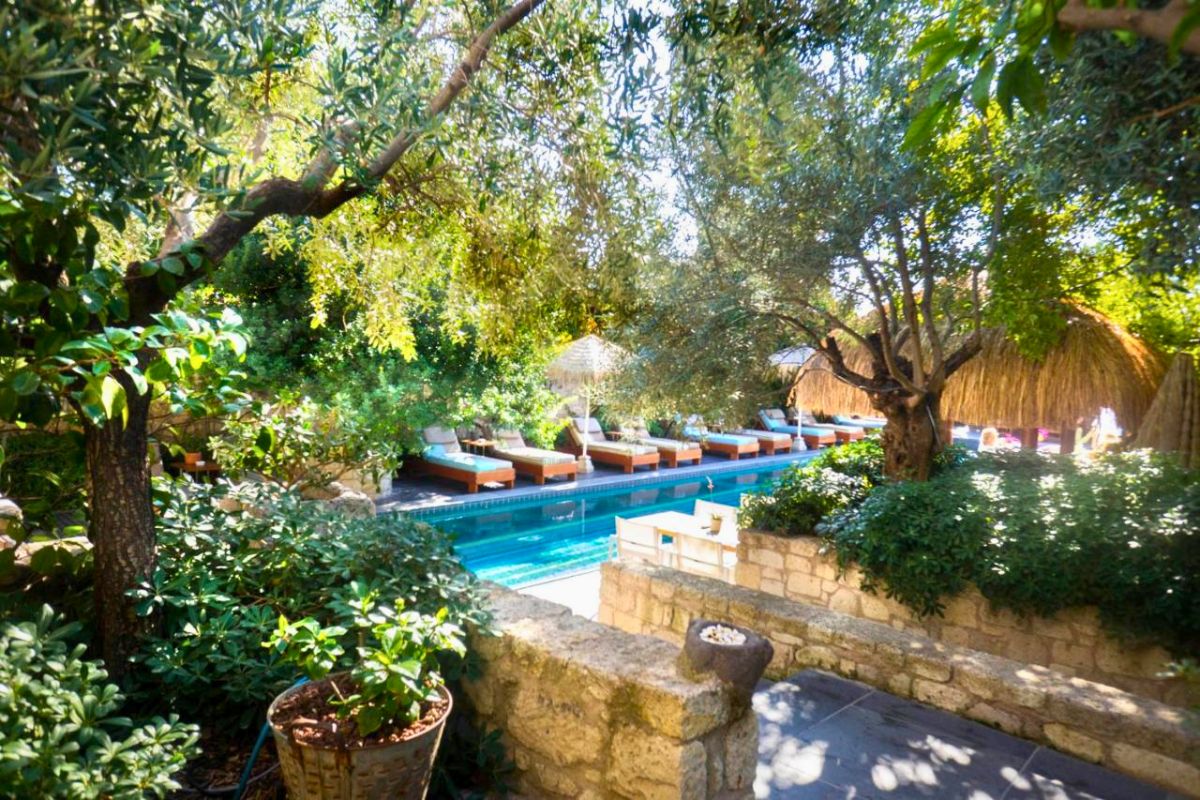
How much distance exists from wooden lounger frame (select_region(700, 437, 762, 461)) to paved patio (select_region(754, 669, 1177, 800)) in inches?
626

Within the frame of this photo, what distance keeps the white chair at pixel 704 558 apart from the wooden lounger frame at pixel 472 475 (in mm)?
6344

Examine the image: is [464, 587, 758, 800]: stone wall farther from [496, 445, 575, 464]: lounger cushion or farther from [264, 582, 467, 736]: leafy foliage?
[496, 445, 575, 464]: lounger cushion

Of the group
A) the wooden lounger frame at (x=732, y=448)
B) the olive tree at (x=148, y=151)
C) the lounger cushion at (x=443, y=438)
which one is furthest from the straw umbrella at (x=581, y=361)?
the olive tree at (x=148, y=151)

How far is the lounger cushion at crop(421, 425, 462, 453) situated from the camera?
15.2 metres

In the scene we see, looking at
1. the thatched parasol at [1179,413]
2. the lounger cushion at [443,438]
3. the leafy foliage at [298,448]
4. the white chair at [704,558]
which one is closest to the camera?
the leafy foliage at [298,448]

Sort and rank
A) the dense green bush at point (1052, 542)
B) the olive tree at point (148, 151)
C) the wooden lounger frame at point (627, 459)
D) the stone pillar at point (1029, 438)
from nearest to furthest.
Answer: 1. the olive tree at point (148, 151)
2. the dense green bush at point (1052, 542)
3. the stone pillar at point (1029, 438)
4. the wooden lounger frame at point (627, 459)

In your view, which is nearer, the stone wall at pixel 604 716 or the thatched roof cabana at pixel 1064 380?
the stone wall at pixel 604 716

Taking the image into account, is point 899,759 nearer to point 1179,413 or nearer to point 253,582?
point 253,582

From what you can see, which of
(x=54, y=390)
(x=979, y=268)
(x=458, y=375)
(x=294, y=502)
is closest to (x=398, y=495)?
(x=458, y=375)

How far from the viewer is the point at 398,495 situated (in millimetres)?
13023

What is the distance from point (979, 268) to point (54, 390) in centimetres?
629

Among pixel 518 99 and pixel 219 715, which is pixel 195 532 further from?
pixel 518 99

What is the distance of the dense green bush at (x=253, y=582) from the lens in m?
2.79

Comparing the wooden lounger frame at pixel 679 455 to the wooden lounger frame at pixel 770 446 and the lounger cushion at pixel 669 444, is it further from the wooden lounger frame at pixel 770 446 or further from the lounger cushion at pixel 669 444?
the wooden lounger frame at pixel 770 446
